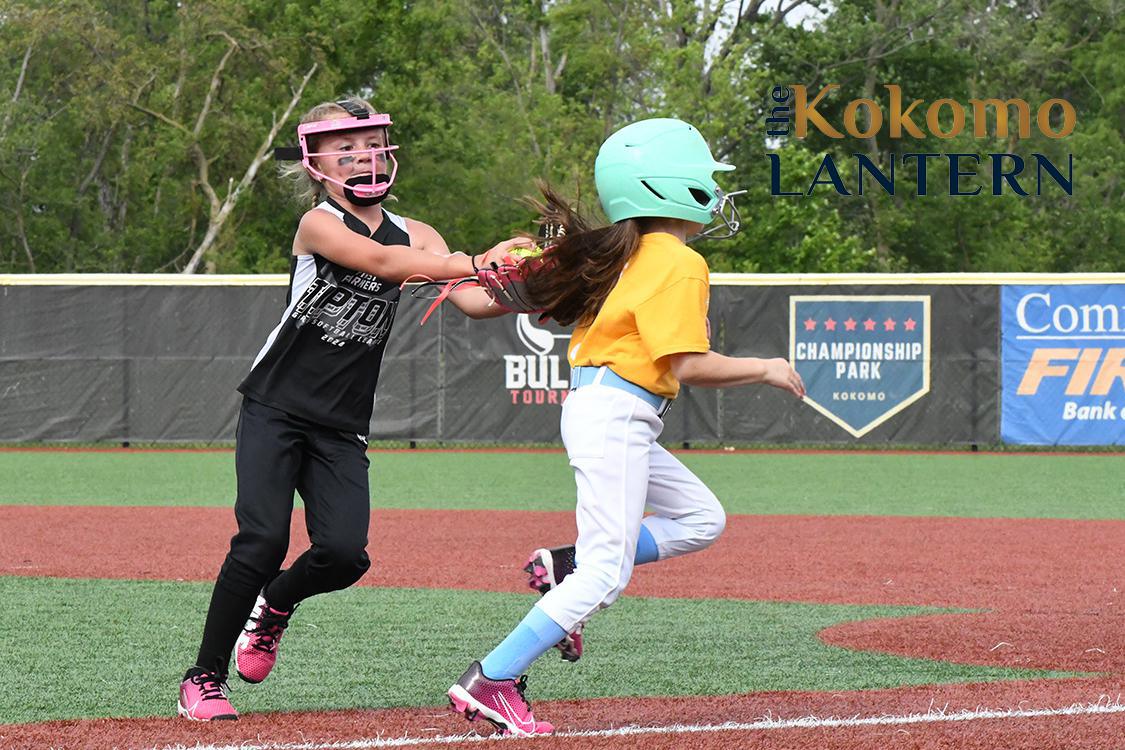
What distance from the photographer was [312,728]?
15.6 ft

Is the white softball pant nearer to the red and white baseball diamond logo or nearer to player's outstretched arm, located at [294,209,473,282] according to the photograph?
player's outstretched arm, located at [294,209,473,282]

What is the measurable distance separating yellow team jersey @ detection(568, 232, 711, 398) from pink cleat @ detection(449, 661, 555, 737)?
0.93m

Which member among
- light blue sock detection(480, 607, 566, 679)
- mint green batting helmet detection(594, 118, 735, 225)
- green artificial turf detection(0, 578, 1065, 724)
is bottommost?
green artificial turf detection(0, 578, 1065, 724)

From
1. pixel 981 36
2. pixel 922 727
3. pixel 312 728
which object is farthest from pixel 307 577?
pixel 981 36

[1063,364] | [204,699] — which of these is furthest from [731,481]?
[204,699]

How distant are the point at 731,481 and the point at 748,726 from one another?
11667 millimetres

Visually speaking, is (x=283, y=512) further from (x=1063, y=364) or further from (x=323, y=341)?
(x=1063, y=364)

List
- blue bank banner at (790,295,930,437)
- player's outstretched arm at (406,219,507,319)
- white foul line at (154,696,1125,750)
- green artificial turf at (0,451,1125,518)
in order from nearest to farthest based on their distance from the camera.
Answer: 1. white foul line at (154,696,1125,750)
2. player's outstretched arm at (406,219,507,319)
3. green artificial turf at (0,451,1125,518)
4. blue bank banner at (790,295,930,437)

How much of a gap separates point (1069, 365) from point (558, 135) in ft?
61.5

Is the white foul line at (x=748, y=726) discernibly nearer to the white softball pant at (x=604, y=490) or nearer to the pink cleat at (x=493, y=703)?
the pink cleat at (x=493, y=703)

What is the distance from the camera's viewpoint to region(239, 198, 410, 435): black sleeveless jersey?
195 inches

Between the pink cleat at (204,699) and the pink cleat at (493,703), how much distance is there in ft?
3.02

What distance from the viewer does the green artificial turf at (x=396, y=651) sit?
5555 mm

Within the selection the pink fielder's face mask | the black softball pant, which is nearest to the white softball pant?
the black softball pant
